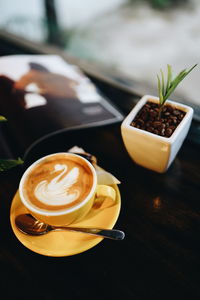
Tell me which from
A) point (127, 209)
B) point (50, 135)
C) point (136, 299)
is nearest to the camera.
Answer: point (136, 299)

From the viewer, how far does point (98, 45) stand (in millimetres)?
1462

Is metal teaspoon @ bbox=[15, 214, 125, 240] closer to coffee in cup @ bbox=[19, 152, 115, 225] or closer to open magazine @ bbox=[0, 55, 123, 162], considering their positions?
coffee in cup @ bbox=[19, 152, 115, 225]

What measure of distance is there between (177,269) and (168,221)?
0.09 m

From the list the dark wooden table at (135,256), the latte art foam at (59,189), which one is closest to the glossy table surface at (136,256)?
the dark wooden table at (135,256)

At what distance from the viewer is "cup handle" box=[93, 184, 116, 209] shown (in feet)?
1.73

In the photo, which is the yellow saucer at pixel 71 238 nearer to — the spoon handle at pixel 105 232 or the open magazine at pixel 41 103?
the spoon handle at pixel 105 232

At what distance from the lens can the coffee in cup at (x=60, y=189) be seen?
1.64 feet

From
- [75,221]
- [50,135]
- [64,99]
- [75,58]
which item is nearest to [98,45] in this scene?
[75,58]

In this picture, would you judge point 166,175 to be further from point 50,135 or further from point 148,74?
point 148,74

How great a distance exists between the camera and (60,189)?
1.77ft

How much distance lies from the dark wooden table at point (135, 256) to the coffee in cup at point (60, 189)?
0.07 metres

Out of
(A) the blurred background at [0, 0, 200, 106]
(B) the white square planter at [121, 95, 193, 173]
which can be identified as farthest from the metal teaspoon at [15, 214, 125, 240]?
(A) the blurred background at [0, 0, 200, 106]

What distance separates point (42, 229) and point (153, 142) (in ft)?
0.91

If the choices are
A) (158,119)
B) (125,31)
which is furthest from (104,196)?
(125,31)
